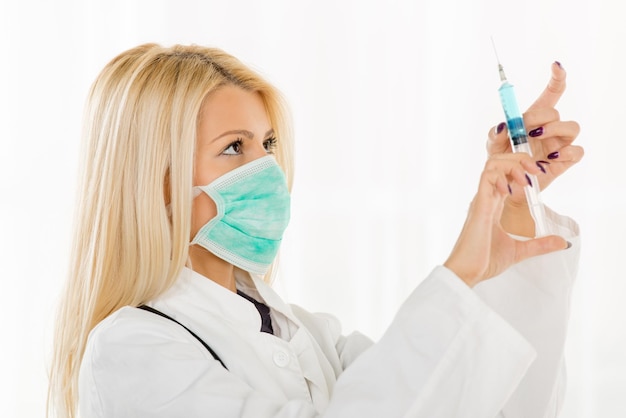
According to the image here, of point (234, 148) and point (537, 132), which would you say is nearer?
point (537, 132)

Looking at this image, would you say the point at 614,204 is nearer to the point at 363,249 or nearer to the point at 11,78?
the point at 363,249

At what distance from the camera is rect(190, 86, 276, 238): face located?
148cm

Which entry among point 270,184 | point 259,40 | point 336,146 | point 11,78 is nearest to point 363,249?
point 336,146

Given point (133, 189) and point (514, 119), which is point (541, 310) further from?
point (133, 189)

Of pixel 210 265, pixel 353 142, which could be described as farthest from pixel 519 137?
pixel 353 142

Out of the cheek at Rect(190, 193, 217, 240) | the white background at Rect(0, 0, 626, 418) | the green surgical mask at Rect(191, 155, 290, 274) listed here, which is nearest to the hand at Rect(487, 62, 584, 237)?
the green surgical mask at Rect(191, 155, 290, 274)

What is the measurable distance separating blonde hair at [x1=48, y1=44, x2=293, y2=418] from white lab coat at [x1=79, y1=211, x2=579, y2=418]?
0.26 feet

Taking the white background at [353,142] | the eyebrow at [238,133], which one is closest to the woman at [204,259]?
the eyebrow at [238,133]

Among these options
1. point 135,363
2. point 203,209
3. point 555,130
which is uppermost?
point 555,130

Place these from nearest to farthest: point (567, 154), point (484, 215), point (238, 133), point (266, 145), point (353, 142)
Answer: point (484, 215) < point (567, 154) < point (238, 133) < point (266, 145) < point (353, 142)

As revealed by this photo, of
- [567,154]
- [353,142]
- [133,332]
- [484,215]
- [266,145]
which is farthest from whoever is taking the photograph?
[353,142]

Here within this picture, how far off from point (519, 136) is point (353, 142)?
1195 millimetres

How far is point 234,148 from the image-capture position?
1520 mm

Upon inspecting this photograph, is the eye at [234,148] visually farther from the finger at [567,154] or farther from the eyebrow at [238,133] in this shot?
the finger at [567,154]
